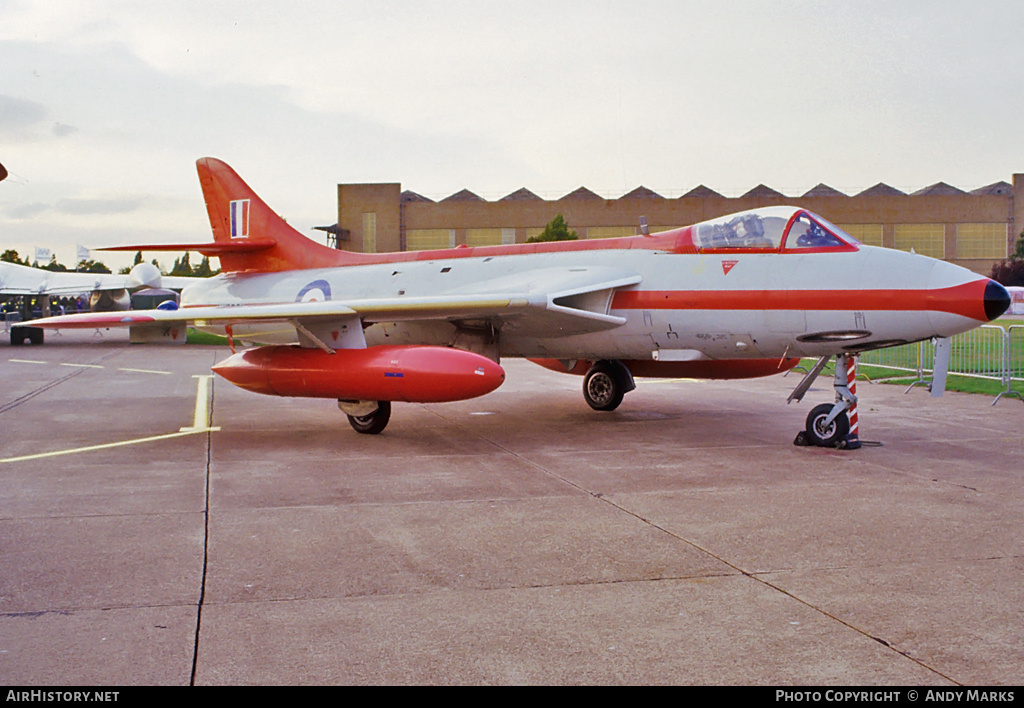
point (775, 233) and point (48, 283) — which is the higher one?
point (775, 233)

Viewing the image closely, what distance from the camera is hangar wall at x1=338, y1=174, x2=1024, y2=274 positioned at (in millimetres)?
65750

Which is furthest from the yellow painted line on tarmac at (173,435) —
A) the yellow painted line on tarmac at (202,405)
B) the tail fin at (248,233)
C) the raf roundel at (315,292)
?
the tail fin at (248,233)

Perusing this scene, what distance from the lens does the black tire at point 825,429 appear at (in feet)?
28.7

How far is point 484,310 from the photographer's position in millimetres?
9367

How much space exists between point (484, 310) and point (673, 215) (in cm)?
6004

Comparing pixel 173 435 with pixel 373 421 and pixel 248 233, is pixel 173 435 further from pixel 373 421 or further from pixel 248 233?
pixel 248 233

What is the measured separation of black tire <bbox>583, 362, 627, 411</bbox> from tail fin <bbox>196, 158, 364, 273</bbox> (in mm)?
3932

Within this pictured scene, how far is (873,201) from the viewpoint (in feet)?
215

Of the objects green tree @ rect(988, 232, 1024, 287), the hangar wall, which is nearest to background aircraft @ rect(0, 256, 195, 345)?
the hangar wall

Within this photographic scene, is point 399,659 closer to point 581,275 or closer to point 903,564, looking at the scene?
point 903,564

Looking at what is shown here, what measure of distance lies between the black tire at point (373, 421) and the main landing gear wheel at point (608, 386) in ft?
11.4

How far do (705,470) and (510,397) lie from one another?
274 inches

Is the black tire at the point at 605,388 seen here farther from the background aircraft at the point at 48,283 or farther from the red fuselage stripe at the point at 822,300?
the background aircraft at the point at 48,283

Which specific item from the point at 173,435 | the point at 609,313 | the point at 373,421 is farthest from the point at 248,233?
the point at 609,313
